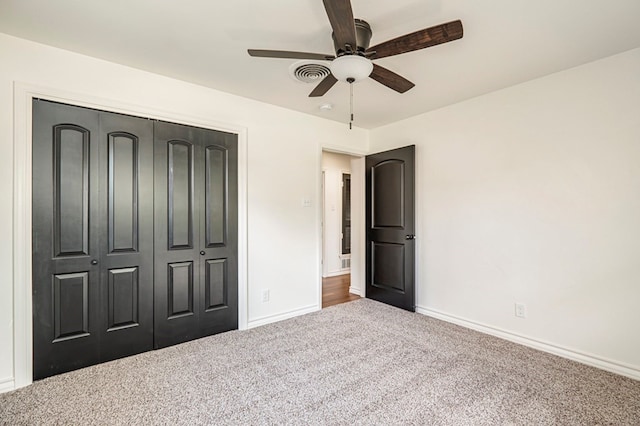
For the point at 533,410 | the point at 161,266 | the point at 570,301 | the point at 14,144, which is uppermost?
the point at 14,144

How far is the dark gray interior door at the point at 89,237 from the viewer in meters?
2.13

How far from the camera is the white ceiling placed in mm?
1736

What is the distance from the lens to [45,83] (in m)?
2.13

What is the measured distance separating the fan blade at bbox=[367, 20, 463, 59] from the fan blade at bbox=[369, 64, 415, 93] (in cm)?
19

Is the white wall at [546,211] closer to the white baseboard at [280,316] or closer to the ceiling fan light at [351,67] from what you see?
the white baseboard at [280,316]

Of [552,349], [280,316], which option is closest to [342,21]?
[280,316]

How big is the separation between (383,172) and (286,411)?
2955mm

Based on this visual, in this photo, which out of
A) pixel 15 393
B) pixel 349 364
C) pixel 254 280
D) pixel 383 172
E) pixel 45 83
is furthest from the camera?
pixel 383 172

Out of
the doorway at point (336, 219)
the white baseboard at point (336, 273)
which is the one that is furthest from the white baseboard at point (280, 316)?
the white baseboard at point (336, 273)

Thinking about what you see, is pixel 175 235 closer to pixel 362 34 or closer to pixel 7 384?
pixel 7 384

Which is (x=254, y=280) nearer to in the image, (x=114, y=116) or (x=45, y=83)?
(x=114, y=116)

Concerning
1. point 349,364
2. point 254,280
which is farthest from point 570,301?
point 254,280

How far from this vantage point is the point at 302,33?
6.55 ft

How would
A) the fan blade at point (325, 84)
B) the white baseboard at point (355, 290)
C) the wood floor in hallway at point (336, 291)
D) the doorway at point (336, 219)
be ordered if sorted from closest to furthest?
the fan blade at point (325, 84) < the wood floor in hallway at point (336, 291) < the white baseboard at point (355, 290) < the doorway at point (336, 219)
